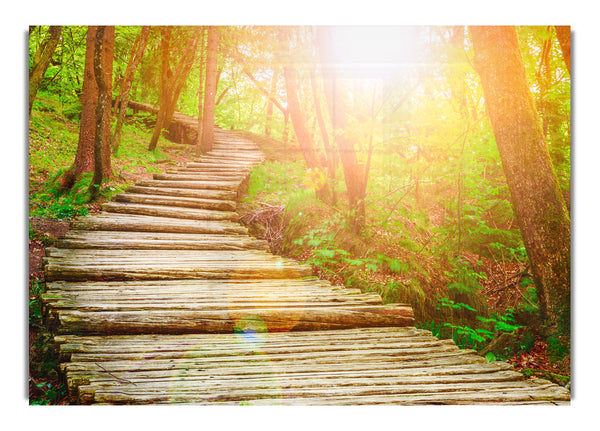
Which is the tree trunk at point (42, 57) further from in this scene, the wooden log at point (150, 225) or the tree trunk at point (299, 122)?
the tree trunk at point (299, 122)

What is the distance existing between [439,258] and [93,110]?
5.53 metres

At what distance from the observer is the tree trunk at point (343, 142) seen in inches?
180

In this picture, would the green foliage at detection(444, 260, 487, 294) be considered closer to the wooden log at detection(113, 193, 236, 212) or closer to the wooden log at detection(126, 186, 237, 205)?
the wooden log at detection(113, 193, 236, 212)

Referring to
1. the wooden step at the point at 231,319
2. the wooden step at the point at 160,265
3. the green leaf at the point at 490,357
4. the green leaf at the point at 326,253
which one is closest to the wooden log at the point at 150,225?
the wooden step at the point at 160,265

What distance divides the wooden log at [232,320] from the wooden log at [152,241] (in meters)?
1.53

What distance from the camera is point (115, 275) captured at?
10.8 feet

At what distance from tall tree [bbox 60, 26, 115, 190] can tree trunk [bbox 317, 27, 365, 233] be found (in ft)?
9.57

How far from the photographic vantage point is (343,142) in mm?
4996

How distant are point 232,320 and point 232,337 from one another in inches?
5.5

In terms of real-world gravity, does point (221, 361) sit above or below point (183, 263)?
below

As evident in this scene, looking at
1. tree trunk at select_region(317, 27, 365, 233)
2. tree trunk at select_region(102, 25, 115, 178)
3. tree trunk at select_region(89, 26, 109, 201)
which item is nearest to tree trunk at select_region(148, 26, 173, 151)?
tree trunk at select_region(102, 25, 115, 178)
